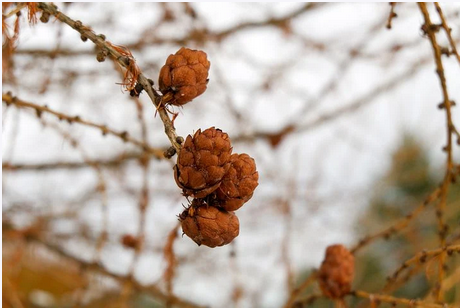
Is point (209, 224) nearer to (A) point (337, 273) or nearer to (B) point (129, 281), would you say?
(A) point (337, 273)

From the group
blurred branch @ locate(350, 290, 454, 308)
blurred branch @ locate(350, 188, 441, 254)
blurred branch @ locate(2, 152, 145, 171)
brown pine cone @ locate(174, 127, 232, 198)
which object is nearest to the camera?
brown pine cone @ locate(174, 127, 232, 198)

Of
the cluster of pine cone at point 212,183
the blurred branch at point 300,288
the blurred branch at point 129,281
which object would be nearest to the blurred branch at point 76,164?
the blurred branch at point 129,281

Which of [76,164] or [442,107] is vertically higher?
[76,164]

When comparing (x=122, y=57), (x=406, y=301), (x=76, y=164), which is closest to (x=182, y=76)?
(x=122, y=57)

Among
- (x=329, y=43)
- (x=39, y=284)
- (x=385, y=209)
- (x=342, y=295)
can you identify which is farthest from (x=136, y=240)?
(x=385, y=209)

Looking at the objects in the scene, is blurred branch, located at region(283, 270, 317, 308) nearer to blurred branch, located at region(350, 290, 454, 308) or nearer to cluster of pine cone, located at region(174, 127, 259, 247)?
blurred branch, located at region(350, 290, 454, 308)

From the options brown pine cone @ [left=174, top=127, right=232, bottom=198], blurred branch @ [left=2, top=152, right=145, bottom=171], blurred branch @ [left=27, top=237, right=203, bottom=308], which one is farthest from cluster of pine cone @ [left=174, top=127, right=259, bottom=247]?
blurred branch @ [left=2, top=152, right=145, bottom=171]

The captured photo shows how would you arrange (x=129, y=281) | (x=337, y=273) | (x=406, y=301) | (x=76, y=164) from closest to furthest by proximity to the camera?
(x=406, y=301), (x=337, y=273), (x=129, y=281), (x=76, y=164)

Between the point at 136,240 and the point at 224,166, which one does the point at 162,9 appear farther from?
the point at 224,166
